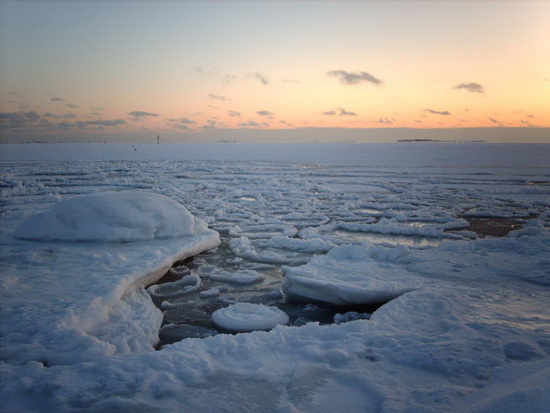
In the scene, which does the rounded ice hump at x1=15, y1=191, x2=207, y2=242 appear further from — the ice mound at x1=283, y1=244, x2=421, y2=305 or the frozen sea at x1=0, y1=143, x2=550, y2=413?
the ice mound at x1=283, y1=244, x2=421, y2=305

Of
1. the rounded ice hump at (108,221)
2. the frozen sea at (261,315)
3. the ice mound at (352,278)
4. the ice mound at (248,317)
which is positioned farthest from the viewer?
the rounded ice hump at (108,221)

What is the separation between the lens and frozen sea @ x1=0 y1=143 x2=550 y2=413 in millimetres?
2637

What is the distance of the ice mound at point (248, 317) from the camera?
4.04 meters

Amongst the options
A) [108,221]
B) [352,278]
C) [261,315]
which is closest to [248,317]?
[261,315]

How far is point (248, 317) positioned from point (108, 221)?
394 cm

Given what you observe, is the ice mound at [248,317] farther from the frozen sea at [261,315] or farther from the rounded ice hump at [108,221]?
the rounded ice hump at [108,221]

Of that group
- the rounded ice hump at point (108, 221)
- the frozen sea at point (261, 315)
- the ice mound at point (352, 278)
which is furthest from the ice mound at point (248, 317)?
the rounded ice hump at point (108, 221)

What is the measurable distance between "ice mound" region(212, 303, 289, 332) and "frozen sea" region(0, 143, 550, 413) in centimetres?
2

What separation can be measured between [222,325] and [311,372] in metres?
1.41

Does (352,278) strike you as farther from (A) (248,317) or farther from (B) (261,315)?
(A) (248,317)

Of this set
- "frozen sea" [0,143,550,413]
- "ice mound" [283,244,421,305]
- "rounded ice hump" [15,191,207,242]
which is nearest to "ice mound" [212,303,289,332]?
"frozen sea" [0,143,550,413]

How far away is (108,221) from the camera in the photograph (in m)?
6.82

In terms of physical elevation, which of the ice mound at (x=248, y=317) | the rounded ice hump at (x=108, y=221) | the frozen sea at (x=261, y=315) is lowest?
the ice mound at (x=248, y=317)

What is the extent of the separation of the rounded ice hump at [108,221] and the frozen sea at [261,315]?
3 centimetres
